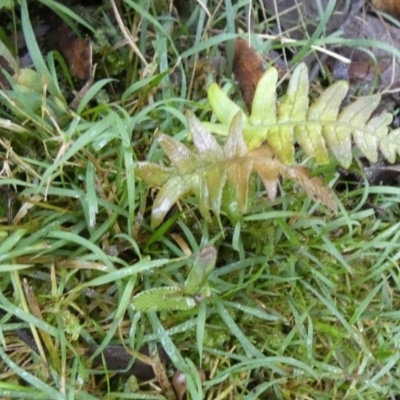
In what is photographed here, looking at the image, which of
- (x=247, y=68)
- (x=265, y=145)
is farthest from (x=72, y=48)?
(x=265, y=145)

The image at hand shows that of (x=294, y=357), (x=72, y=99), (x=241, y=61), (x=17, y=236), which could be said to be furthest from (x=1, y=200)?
(x=294, y=357)

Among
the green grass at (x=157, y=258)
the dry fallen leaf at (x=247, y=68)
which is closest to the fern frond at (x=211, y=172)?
the green grass at (x=157, y=258)

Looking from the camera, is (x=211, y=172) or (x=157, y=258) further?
(x=157, y=258)

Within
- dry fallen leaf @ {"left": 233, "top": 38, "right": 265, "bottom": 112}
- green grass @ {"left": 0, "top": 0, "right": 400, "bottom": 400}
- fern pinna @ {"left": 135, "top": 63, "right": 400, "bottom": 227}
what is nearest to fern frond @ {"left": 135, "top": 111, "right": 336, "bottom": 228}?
fern pinna @ {"left": 135, "top": 63, "right": 400, "bottom": 227}

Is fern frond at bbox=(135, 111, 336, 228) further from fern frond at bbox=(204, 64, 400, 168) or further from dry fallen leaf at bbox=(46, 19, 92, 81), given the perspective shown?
dry fallen leaf at bbox=(46, 19, 92, 81)

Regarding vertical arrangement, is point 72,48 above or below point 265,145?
above

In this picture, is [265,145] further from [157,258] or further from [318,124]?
[157,258]
